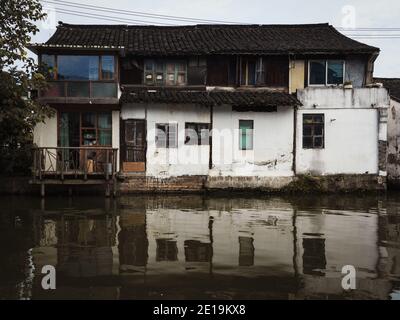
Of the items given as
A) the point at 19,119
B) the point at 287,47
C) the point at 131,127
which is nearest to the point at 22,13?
the point at 19,119

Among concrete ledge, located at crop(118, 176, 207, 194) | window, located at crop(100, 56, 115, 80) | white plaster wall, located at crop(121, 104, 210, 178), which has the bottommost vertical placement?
concrete ledge, located at crop(118, 176, 207, 194)

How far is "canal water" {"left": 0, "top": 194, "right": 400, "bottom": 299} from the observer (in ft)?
20.3

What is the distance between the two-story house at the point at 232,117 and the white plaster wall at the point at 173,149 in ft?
0.14

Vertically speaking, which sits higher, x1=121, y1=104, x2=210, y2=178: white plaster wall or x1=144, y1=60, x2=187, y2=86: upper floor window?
x1=144, y1=60, x2=187, y2=86: upper floor window

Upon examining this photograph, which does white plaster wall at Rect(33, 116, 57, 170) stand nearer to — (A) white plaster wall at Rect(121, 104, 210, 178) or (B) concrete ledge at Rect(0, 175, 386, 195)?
(A) white plaster wall at Rect(121, 104, 210, 178)

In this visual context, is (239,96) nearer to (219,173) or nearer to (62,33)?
(219,173)

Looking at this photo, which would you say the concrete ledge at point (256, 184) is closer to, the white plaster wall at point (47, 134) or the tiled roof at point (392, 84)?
the white plaster wall at point (47, 134)

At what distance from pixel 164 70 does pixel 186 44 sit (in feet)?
6.00

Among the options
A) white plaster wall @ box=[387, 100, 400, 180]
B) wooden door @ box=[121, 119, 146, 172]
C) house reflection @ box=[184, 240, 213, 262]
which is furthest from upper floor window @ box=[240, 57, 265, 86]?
house reflection @ box=[184, 240, 213, 262]

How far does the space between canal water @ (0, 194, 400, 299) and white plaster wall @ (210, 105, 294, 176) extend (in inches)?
160

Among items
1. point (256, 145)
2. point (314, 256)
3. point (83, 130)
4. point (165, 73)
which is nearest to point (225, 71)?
point (165, 73)

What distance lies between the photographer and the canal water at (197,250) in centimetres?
619

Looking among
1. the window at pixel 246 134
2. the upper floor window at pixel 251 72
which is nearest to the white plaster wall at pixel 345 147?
the window at pixel 246 134

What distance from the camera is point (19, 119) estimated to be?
10820 millimetres
